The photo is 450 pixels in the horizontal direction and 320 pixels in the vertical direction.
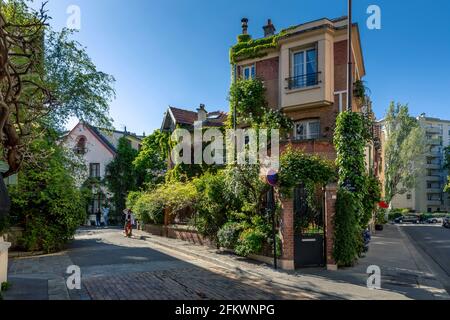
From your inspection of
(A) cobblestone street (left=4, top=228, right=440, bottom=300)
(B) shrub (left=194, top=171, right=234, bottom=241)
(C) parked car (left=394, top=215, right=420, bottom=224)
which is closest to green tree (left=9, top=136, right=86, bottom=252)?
(A) cobblestone street (left=4, top=228, right=440, bottom=300)

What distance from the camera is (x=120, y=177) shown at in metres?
36.0

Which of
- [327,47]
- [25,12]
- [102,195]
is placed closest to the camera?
[25,12]

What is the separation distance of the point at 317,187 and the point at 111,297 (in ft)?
21.5

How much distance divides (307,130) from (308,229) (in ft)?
30.8

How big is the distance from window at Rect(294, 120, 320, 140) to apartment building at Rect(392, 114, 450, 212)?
61.4 metres

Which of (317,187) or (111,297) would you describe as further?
(317,187)

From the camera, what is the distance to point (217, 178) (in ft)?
46.5

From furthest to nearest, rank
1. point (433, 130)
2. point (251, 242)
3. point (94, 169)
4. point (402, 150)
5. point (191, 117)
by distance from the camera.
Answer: point (433, 130) < point (402, 150) < point (94, 169) < point (191, 117) < point (251, 242)

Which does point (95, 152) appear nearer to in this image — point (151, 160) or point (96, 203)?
point (96, 203)

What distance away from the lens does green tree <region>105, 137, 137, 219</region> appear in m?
35.4

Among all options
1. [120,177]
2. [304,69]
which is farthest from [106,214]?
[304,69]
